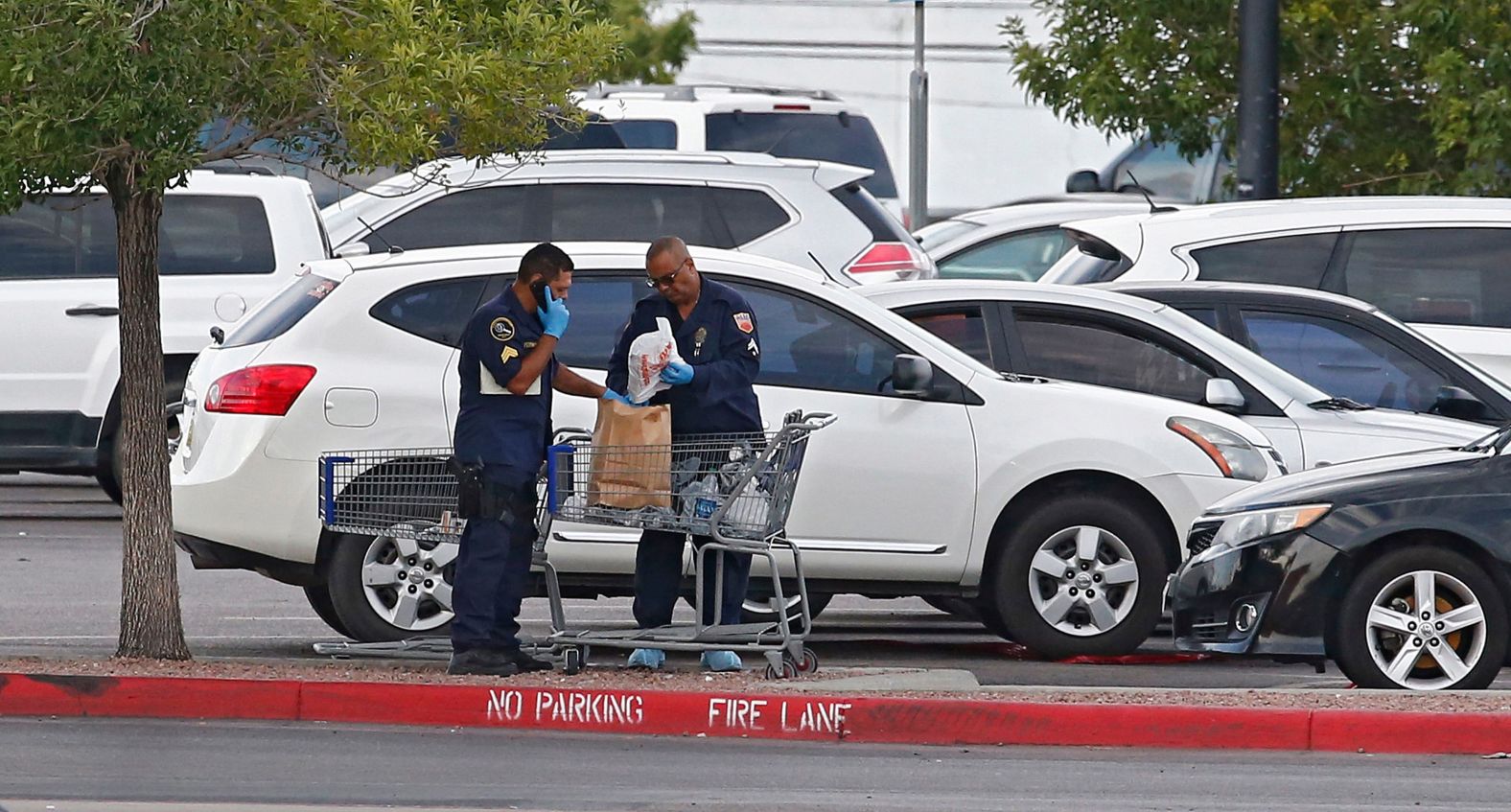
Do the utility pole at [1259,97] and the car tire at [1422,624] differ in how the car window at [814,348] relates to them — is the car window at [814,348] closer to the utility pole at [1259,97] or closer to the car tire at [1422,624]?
the car tire at [1422,624]

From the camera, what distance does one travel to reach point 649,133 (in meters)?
20.2

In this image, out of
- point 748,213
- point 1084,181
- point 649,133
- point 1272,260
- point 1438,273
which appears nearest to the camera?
point 1272,260

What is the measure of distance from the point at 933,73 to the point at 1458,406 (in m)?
25.9

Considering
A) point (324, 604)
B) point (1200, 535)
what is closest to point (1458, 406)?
point (1200, 535)

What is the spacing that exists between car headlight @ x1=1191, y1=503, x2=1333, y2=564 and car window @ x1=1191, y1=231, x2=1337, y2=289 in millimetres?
4189

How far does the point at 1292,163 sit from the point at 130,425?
11056mm

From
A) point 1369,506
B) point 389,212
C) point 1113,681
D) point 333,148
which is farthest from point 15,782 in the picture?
point 389,212

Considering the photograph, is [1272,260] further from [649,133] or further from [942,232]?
[649,133]

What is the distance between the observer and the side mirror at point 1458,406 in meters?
11.0

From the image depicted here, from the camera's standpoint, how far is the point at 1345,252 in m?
13.4

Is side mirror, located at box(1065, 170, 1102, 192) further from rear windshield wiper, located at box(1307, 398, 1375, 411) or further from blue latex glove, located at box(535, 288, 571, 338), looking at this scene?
blue latex glove, located at box(535, 288, 571, 338)

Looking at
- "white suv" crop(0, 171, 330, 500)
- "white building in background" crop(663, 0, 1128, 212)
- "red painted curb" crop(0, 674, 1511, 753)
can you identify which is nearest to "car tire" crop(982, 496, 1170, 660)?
"red painted curb" crop(0, 674, 1511, 753)

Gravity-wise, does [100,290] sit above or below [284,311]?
above

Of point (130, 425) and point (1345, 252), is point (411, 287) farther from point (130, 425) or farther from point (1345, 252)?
point (1345, 252)
